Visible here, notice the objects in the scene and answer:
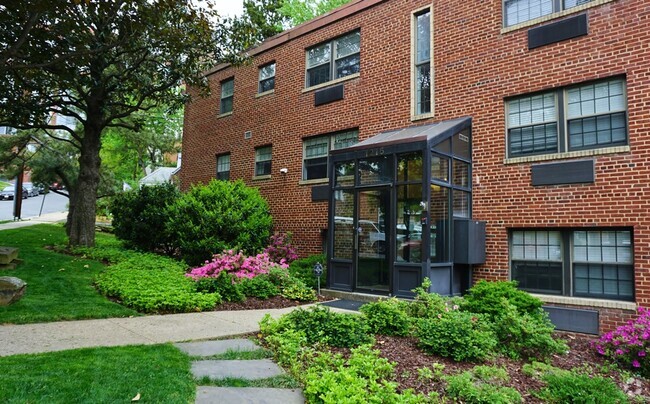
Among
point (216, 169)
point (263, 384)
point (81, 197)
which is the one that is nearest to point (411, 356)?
point (263, 384)

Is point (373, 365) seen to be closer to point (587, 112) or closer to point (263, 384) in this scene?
point (263, 384)

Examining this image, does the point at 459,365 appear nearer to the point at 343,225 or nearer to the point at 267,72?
the point at 343,225

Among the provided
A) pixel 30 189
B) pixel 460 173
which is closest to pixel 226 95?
pixel 460 173

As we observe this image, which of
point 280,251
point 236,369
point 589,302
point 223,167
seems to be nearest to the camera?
point 236,369

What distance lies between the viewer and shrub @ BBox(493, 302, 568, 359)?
19.0 feet

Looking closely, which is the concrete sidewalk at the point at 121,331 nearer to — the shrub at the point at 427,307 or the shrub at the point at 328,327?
the shrub at the point at 328,327

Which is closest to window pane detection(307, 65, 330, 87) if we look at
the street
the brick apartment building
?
the brick apartment building

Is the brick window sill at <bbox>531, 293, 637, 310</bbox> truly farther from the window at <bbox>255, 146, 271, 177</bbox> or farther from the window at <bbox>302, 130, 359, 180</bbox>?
the window at <bbox>255, 146, 271, 177</bbox>

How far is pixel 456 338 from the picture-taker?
534cm

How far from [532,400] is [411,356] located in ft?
4.34

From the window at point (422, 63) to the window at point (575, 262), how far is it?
3.75 meters

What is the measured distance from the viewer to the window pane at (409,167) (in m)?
8.89

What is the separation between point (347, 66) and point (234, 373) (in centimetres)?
1015

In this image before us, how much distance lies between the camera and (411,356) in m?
5.29
